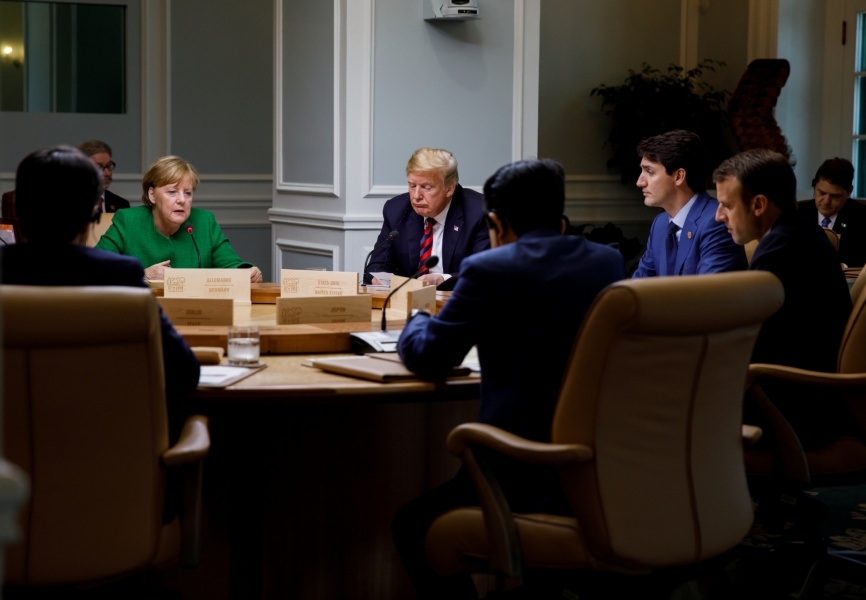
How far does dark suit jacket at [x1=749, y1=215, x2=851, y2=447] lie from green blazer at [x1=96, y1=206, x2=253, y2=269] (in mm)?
2360

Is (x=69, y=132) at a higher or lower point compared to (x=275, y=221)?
higher

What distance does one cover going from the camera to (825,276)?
3102 millimetres

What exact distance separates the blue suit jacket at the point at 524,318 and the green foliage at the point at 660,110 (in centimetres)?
520

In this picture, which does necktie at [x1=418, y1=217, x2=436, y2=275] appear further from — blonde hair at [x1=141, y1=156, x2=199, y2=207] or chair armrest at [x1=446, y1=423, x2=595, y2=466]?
chair armrest at [x1=446, y1=423, x2=595, y2=466]

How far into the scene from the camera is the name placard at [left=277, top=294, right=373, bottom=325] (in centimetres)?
318

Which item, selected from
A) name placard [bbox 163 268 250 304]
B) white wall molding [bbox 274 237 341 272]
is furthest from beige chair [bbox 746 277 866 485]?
white wall molding [bbox 274 237 341 272]

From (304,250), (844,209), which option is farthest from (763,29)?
(304,250)

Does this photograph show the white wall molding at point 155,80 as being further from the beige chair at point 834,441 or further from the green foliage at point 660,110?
the beige chair at point 834,441

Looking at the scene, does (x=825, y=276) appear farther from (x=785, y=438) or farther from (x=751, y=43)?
(x=751, y=43)

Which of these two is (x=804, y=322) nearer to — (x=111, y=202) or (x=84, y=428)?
(x=84, y=428)

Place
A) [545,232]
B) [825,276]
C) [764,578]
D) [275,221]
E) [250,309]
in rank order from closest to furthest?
1. [545,232]
2. [825,276]
3. [764,578]
4. [250,309]
5. [275,221]

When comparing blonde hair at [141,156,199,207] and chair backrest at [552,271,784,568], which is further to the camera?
blonde hair at [141,156,199,207]

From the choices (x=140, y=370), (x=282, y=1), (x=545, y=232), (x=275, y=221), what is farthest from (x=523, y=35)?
(x=140, y=370)

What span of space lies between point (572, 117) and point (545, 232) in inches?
211
